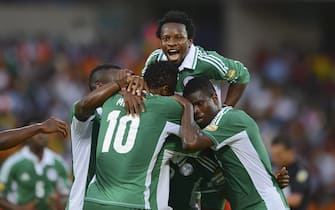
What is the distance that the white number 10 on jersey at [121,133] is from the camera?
904 cm

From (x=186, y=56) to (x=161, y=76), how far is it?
970mm

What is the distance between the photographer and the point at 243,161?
9.32 meters

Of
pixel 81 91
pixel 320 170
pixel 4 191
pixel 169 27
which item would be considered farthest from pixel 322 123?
pixel 169 27

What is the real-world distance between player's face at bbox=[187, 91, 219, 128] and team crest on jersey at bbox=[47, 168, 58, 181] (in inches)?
133

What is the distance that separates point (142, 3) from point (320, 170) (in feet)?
29.8

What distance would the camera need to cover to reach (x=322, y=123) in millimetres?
20703

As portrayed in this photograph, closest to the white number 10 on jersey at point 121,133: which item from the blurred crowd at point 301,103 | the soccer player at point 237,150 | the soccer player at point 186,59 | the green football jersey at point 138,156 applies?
the green football jersey at point 138,156

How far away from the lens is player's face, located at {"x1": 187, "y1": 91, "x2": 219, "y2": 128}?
369 inches

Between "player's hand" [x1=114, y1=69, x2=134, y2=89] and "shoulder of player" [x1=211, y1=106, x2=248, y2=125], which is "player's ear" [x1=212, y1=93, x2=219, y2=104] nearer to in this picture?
"shoulder of player" [x1=211, y1=106, x2=248, y2=125]

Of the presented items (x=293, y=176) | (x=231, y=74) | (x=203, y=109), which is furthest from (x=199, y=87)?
(x=293, y=176)

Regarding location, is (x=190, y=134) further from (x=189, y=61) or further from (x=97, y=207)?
(x=189, y=61)

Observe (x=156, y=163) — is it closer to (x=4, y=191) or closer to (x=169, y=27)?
(x=169, y=27)

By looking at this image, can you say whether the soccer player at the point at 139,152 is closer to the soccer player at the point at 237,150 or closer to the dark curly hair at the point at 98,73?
the soccer player at the point at 237,150

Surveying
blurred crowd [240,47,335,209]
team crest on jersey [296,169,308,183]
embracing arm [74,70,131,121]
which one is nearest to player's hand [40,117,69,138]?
embracing arm [74,70,131,121]
